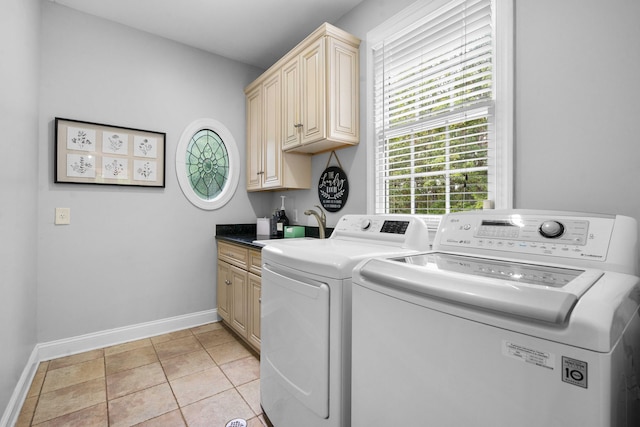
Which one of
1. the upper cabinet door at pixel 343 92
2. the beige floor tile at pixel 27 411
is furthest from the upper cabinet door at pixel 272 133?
the beige floor tile at pixel 27 411

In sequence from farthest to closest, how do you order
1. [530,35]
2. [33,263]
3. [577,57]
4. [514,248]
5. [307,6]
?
1. [307,6]
2. [33,263]
3. [530,35]
4. [577,57]
5. [514,248]

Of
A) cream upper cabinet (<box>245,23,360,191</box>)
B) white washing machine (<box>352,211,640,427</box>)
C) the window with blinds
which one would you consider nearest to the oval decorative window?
cream upper cabinet (<box>245,23,360,191</box>)

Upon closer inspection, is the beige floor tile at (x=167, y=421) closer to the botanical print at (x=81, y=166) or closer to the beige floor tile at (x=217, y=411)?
the beige floor tile at (x=217, y=411)

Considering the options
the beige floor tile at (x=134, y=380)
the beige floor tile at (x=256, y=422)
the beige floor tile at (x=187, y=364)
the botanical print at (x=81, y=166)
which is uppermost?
the botanical print at (x=81, y=166)

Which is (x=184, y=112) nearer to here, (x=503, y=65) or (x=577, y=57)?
(x=503, y=65)

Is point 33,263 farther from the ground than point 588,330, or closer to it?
closer to it

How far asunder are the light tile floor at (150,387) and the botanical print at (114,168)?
57.6 inches

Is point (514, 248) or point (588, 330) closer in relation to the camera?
point (588, 330)

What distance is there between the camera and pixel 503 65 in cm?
153

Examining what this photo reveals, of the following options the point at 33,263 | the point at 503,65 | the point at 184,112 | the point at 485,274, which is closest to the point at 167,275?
the point at 33,263

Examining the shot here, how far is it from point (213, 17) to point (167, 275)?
234cm

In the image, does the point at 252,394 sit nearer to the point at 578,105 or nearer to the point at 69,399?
the point at 69,399

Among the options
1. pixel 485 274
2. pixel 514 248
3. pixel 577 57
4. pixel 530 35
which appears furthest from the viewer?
pixel 530 35

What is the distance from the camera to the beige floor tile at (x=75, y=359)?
2.28 meters
